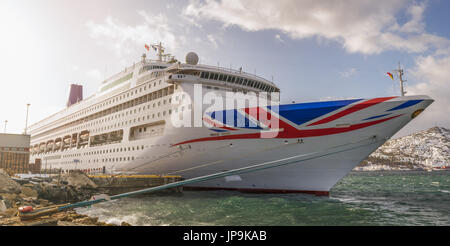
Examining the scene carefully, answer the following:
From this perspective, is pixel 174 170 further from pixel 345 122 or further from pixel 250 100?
pixel 345 122

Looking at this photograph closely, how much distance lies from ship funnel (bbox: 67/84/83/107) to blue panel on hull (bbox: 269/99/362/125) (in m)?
41.6

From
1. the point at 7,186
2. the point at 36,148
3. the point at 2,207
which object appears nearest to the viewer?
the point at 2,207

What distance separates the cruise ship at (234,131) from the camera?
39.1 ft

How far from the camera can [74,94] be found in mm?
43812

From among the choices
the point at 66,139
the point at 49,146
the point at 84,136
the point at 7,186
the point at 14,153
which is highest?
the point at 84,136

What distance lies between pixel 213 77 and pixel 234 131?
582cm

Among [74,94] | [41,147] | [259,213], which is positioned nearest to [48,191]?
[259,213]

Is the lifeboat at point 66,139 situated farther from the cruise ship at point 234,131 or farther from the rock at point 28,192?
the rock at point 28,192

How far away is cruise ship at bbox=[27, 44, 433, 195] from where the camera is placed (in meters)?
11.9

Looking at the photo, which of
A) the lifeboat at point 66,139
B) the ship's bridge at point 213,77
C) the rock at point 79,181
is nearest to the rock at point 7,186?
the rock at point 79,181

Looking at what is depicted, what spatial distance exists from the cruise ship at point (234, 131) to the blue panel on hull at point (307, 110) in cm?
5

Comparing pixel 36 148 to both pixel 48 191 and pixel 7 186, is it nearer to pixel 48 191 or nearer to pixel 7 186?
pixel 7 186
